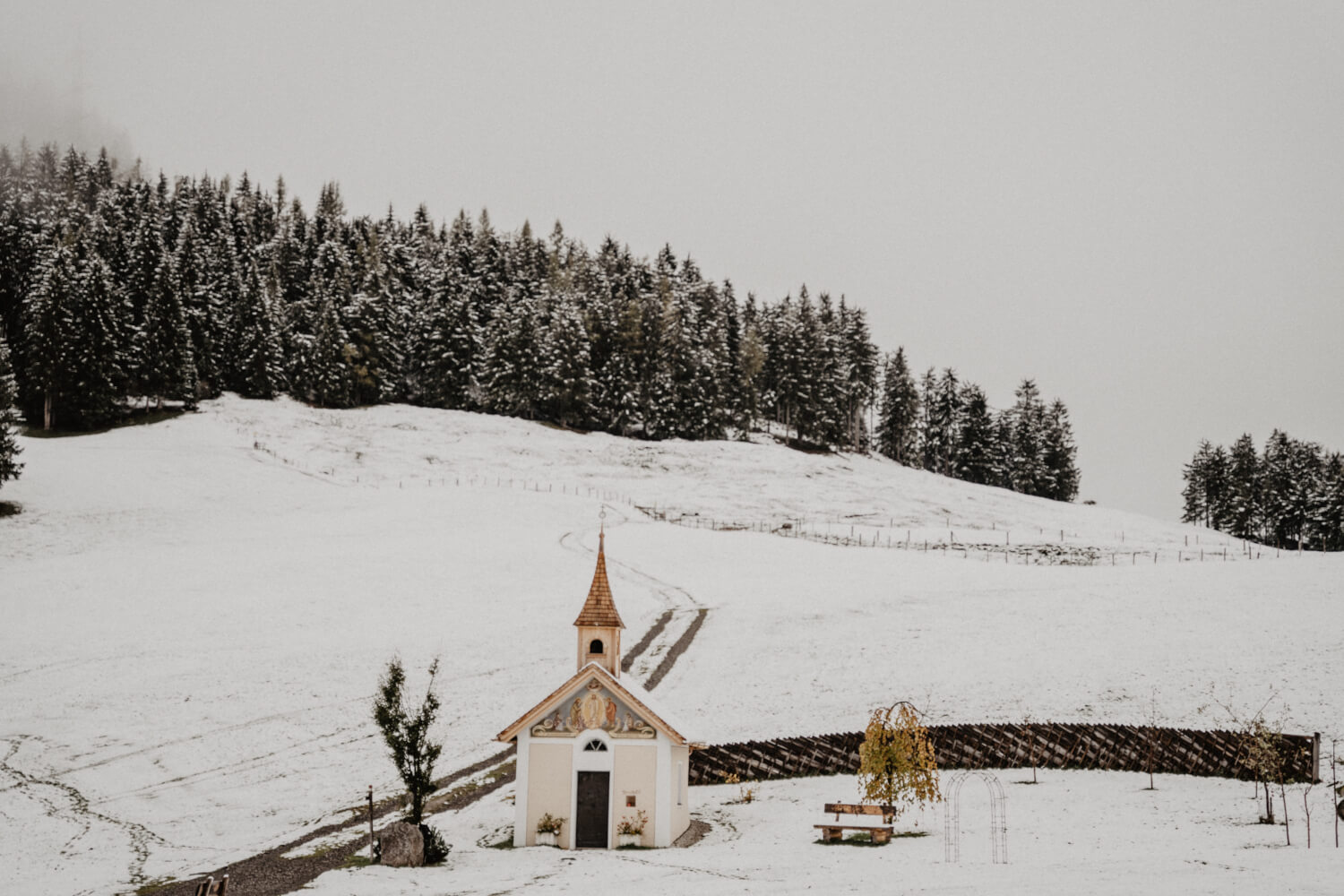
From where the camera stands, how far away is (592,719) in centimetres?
2659

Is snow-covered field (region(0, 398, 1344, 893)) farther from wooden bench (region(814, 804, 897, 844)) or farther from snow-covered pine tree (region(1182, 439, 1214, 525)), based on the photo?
snow-covered pine tree (region(1182, 439, 1214, 525))

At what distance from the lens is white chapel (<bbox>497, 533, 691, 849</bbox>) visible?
26.0 meters

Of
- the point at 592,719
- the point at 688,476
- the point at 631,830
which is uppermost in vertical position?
the point at 688,476

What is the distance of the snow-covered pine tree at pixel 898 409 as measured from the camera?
125 meters

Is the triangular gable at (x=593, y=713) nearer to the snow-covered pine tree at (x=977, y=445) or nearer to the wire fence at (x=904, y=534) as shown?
the wire fence at (x=904, y=534)

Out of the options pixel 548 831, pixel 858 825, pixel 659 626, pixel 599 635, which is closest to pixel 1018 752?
pixel 858 825

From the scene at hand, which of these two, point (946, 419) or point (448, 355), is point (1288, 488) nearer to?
point (946, 419)

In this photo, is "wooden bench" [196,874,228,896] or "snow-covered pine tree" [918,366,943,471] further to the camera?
"snow-covered pine tree" [918,366,943,471]

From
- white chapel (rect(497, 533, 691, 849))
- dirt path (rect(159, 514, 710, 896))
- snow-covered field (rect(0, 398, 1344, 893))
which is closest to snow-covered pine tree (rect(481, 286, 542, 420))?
snow-covered field (rect(0, 398, 1344, 893))

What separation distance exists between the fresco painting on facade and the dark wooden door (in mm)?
1053

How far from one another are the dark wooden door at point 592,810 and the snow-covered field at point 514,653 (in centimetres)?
156

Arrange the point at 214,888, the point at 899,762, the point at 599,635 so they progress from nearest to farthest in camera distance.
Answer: the point at 214,888, the point at 899,762, the point at 599,635

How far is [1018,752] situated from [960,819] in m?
5.72

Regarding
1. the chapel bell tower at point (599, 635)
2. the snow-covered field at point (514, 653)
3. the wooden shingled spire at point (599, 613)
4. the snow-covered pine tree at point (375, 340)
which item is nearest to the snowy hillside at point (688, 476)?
the snow-covered field at point (514, 653)
